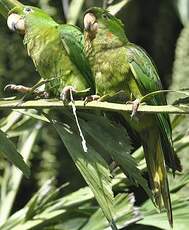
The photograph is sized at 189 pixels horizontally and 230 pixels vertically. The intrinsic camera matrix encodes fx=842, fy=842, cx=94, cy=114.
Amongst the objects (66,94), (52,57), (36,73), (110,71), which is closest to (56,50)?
(52,57)

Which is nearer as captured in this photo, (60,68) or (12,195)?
(60,68)

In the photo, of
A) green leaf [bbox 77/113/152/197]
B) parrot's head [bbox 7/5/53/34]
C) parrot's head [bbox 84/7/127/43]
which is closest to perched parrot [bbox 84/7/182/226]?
parrot's head [bbox 84/7/127/43]

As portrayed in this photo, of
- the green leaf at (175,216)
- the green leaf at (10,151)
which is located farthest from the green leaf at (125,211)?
the green leaf at (10,151)

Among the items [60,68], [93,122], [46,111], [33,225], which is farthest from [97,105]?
[33,225]

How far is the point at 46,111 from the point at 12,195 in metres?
0.56

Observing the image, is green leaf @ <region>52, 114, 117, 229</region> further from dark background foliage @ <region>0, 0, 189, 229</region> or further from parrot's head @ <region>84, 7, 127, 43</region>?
dark background foliage @ <region>0, 0, 189, 229</region>

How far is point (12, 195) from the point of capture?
7.14ft

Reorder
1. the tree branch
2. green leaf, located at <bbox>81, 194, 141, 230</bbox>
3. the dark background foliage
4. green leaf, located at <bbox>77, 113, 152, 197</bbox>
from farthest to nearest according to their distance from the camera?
the dark background foliage
green leaf, located at <bbox>81, 194, 141, 230</bbox>
green leaf, located at <bbox>77, 113, 152, 197</bbox>
the tree branch

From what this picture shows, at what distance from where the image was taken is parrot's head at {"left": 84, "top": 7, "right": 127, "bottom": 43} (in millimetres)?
1810

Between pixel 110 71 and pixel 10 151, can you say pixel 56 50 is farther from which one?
pixel 10 151

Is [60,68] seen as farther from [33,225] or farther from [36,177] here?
[36,177]

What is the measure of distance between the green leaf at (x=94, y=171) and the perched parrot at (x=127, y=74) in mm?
297

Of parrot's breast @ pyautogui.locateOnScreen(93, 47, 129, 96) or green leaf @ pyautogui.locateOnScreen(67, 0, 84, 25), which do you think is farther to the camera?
green leaf @ pyautogui.locateOnScreen(67, 0, 84, 25)

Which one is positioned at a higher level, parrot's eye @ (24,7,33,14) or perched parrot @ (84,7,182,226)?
parrot's eye @ (24,7,33,14)
